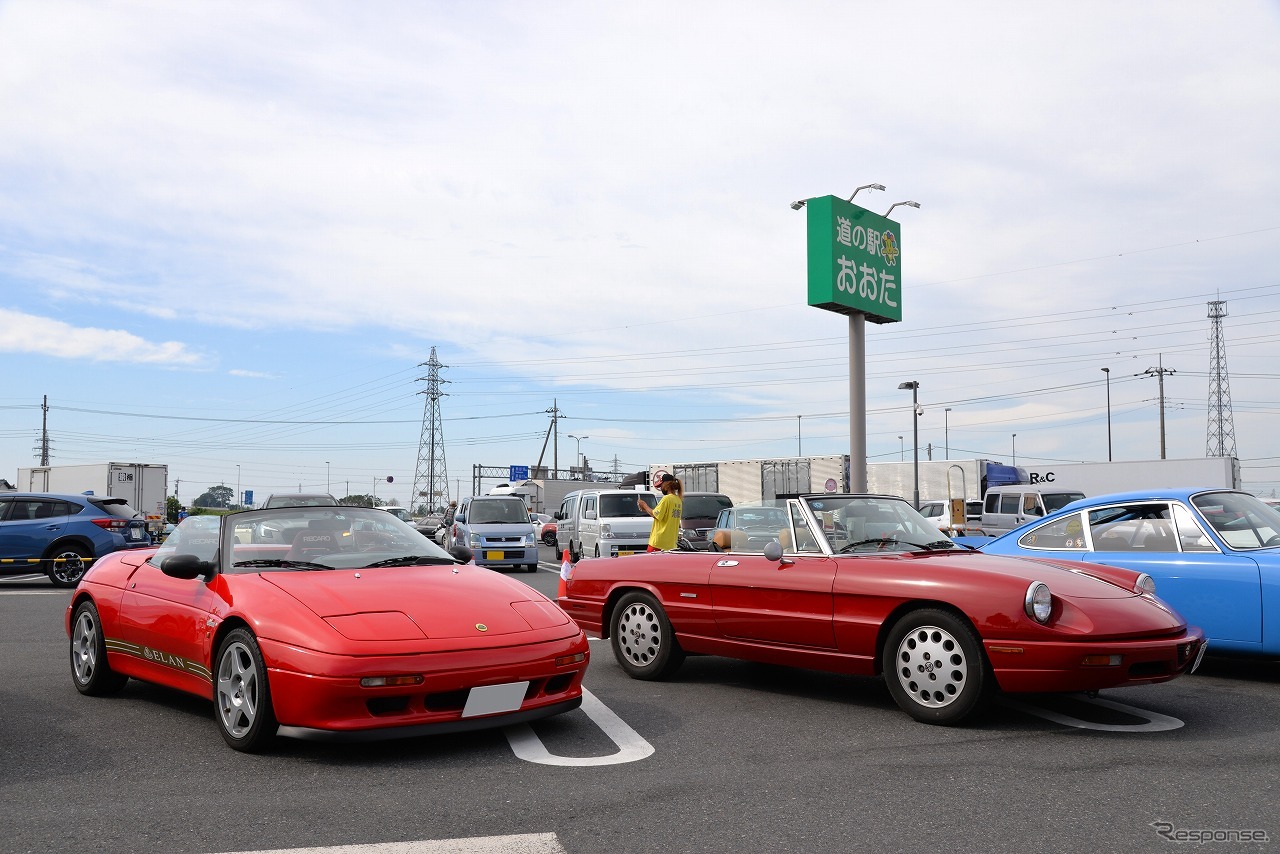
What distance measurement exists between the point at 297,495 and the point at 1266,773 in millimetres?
18615

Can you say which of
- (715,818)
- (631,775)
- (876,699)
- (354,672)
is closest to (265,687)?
(354,672)

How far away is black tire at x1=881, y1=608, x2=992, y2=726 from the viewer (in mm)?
5348

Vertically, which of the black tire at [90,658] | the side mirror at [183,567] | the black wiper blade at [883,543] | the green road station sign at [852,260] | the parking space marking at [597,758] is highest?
the green road station sign at [852,260]

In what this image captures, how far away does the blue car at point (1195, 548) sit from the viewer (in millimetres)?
6652

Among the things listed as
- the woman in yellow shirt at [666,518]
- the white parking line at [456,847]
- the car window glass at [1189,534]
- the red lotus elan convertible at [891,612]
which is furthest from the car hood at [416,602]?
the car window glass at [1189,534]

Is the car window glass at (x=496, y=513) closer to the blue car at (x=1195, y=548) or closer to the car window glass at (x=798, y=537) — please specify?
the blue car at (x=1195, y=548)

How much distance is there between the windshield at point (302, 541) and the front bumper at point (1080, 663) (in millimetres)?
3137

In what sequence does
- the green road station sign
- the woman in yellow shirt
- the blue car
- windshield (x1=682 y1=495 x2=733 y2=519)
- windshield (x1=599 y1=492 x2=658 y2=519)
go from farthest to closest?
the green road station sign → windshield (x1=682 y1=495 x2=733 y2=519) → windshield (x1=599 y1=492 x2=658 y2=519) → the woman in yellow shirt → the blue car

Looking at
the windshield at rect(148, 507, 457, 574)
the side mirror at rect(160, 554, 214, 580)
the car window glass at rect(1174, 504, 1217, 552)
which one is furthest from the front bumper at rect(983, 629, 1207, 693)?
the side mirror at rect(160, 554, 214, 580)

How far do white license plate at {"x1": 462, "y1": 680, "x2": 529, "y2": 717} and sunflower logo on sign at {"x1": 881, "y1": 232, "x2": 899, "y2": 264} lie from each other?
827 inches

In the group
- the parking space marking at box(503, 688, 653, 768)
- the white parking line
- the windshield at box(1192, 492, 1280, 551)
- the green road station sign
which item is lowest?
the parking space marking at box(503, 688, 653, 768)

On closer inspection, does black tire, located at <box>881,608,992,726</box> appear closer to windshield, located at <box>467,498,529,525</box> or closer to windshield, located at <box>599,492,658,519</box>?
windshield, located at <box>599,492,658,519</box>

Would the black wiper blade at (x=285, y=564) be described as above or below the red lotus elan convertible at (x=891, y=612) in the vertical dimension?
above

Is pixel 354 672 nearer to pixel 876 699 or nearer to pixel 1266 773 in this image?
pixel 876 699
